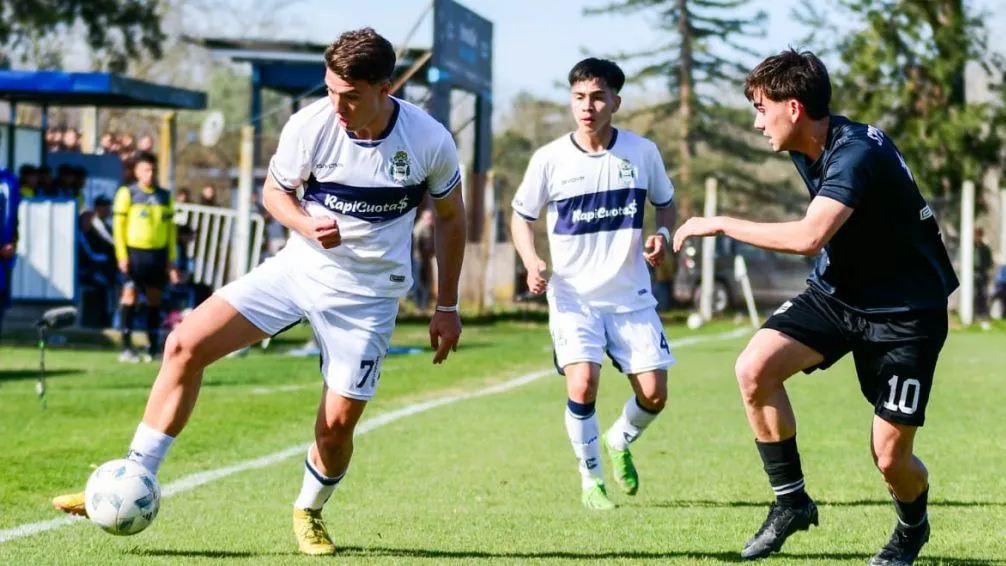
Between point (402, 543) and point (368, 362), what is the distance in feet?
2.87

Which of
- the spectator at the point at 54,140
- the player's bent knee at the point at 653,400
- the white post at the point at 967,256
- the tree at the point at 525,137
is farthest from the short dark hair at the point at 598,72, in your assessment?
the tree at the point at 525,137

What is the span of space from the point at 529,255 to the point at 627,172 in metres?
0.70

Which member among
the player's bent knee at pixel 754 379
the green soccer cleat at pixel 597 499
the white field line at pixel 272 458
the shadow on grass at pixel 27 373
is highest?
the player's bent knee at pixel 754 379

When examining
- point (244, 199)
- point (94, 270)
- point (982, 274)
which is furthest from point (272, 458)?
point (982, 274)

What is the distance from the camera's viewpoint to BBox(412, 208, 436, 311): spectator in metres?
29.4

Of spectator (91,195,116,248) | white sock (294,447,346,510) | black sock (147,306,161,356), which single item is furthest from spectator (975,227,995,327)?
white sock (294,447,346,510)

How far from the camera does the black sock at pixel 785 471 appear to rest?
6590mm

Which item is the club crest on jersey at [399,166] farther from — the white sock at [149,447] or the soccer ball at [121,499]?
the soccer ball at [121,499]

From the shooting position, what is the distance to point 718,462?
10.2 meters

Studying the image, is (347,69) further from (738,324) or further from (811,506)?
(738,324)

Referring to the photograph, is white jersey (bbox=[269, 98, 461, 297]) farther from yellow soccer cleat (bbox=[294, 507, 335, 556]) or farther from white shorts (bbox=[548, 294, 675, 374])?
white shorts (bbox=[548, 294, 675, 374])

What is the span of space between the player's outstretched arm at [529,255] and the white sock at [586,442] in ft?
2.29

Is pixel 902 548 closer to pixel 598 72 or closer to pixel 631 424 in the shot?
pixel 631 424

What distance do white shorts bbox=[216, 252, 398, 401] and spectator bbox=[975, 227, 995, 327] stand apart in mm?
25441
